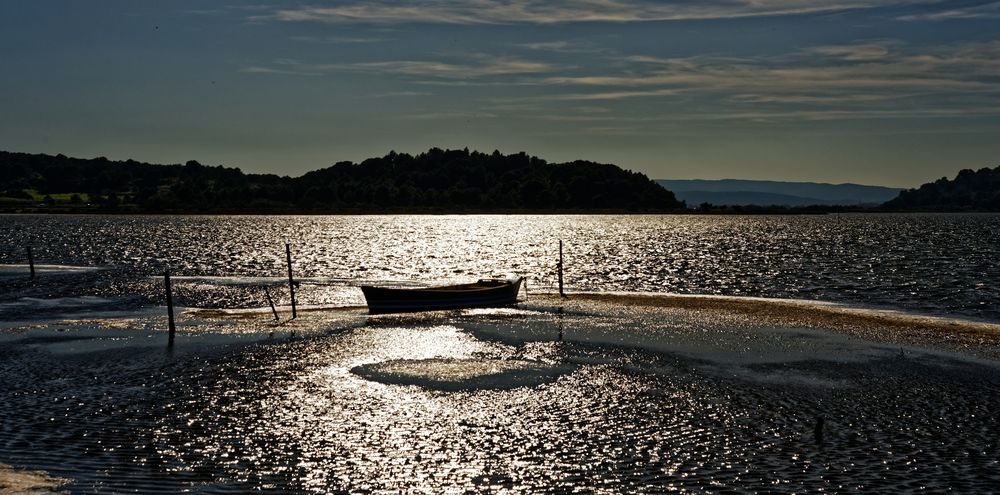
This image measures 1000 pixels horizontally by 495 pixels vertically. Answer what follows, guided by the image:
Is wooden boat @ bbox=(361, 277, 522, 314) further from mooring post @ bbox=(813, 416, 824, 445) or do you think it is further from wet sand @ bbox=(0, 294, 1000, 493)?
mooring post @ bbox=(813, 416, 824, 445)

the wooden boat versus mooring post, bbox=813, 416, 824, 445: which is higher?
the wooden boat

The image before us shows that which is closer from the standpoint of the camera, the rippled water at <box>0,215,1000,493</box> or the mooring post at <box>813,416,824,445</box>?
the rippled water at <box>0,215,1000,493</box>

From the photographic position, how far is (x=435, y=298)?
49.6 meters

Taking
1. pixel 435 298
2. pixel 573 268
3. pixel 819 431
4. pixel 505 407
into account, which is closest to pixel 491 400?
pixel 505 407

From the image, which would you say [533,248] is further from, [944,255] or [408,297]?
[408,297]

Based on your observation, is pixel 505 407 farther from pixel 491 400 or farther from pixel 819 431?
pixel 819 431

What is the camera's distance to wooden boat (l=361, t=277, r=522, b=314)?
4850 centimetres

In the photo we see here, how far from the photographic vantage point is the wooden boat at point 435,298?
159 feet

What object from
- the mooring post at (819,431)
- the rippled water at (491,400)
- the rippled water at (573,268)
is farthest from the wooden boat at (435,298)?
the mooring post at (819,431)

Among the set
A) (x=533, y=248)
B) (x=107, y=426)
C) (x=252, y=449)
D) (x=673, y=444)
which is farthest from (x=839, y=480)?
(x=533, y=248)

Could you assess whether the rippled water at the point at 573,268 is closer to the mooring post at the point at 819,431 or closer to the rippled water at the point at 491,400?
the rippled water at the point at 491,400

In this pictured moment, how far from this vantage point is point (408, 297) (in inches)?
1940

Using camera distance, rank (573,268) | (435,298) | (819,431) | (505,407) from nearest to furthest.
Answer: (819,431) → (505,407) → (435,298) → (573,268)

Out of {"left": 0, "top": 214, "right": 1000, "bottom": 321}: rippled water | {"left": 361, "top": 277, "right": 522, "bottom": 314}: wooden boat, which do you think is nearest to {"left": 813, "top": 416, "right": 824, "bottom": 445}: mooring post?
{"left": 361, "top": 277, "right": 522, "bottom": 314}: wooden boat
